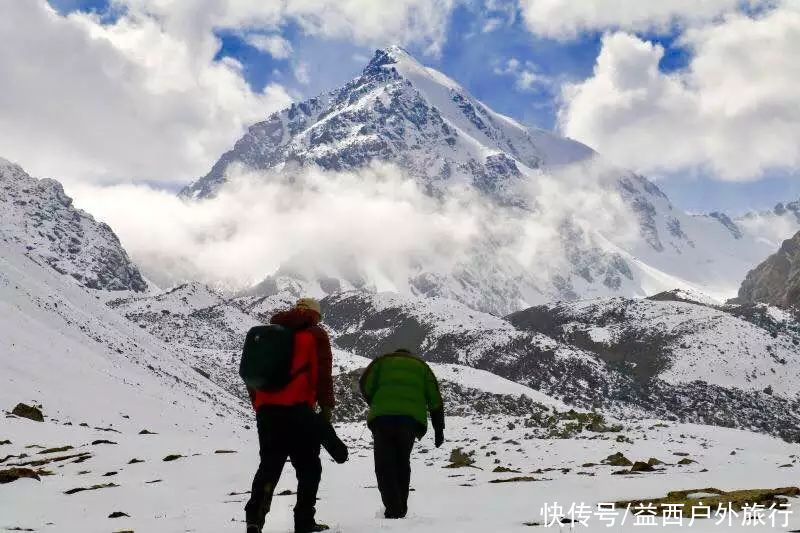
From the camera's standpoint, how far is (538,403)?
8450 centimetres

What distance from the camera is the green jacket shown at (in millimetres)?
10312

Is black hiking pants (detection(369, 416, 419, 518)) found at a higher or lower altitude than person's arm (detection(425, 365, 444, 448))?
lower

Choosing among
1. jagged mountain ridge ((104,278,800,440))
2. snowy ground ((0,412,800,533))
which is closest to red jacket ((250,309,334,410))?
snowy ground ((0,412,800,533))

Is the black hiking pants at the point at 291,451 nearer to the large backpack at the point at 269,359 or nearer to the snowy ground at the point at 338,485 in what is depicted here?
the large backpack at the point at 269,359

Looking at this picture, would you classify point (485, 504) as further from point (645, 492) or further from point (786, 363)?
point (786, 363)

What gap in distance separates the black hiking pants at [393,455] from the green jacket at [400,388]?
0.13 metres

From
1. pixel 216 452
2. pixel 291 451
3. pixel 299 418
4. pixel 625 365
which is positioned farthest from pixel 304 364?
pixel 625 365

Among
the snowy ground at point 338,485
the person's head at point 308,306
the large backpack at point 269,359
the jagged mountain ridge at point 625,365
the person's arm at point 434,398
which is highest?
the jagged mountain ridge at point 625,365

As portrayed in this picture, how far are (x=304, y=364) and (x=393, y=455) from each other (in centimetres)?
246

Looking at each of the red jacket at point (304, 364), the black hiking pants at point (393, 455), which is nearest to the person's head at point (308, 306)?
the red jacket at point (304, 364)

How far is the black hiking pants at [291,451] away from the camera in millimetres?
8484

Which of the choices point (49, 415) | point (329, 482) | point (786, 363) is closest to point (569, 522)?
point (329, 482)

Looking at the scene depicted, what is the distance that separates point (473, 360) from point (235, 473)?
545 ft

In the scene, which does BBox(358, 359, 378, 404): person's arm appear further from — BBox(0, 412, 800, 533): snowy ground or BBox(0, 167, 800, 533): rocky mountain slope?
BBox(0, 412, 800, 533): snowy ground
